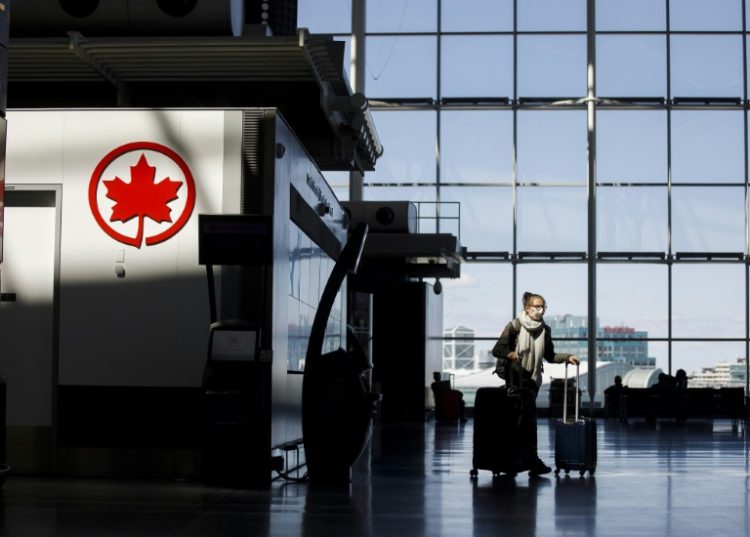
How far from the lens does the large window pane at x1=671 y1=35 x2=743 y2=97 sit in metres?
31.1

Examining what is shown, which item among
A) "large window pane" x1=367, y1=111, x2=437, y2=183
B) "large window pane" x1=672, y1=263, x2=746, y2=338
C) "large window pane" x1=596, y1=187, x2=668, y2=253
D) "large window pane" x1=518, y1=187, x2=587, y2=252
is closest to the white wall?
"large window pane" x1=367, y1=111, x2=437, y2=183

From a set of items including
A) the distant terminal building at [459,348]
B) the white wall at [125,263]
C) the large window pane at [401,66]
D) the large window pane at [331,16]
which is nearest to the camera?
the white wall at [125,263]

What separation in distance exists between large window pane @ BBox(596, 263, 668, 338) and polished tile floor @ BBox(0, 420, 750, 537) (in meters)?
17.6

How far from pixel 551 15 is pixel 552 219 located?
5.02 metres

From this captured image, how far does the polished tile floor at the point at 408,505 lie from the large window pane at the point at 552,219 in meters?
17.7

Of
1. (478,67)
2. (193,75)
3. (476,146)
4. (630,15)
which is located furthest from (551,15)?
(193,75)

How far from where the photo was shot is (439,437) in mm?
20828

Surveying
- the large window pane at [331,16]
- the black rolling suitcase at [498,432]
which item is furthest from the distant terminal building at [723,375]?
the black rolling suitcase at [498,432]

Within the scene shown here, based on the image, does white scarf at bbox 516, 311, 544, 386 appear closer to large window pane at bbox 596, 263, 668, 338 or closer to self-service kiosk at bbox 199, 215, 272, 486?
self-service kiosk at bbox 199, 215, 272, 486

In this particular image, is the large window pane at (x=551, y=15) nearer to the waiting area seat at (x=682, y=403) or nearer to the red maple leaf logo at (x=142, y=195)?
the waiting area seat at (x=682, y=403)

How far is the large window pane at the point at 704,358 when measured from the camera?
3111 cm

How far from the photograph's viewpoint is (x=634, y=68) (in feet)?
102

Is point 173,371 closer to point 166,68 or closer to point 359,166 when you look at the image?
point 166,68

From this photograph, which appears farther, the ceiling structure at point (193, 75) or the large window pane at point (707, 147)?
the large window pane at point (707, 147)
